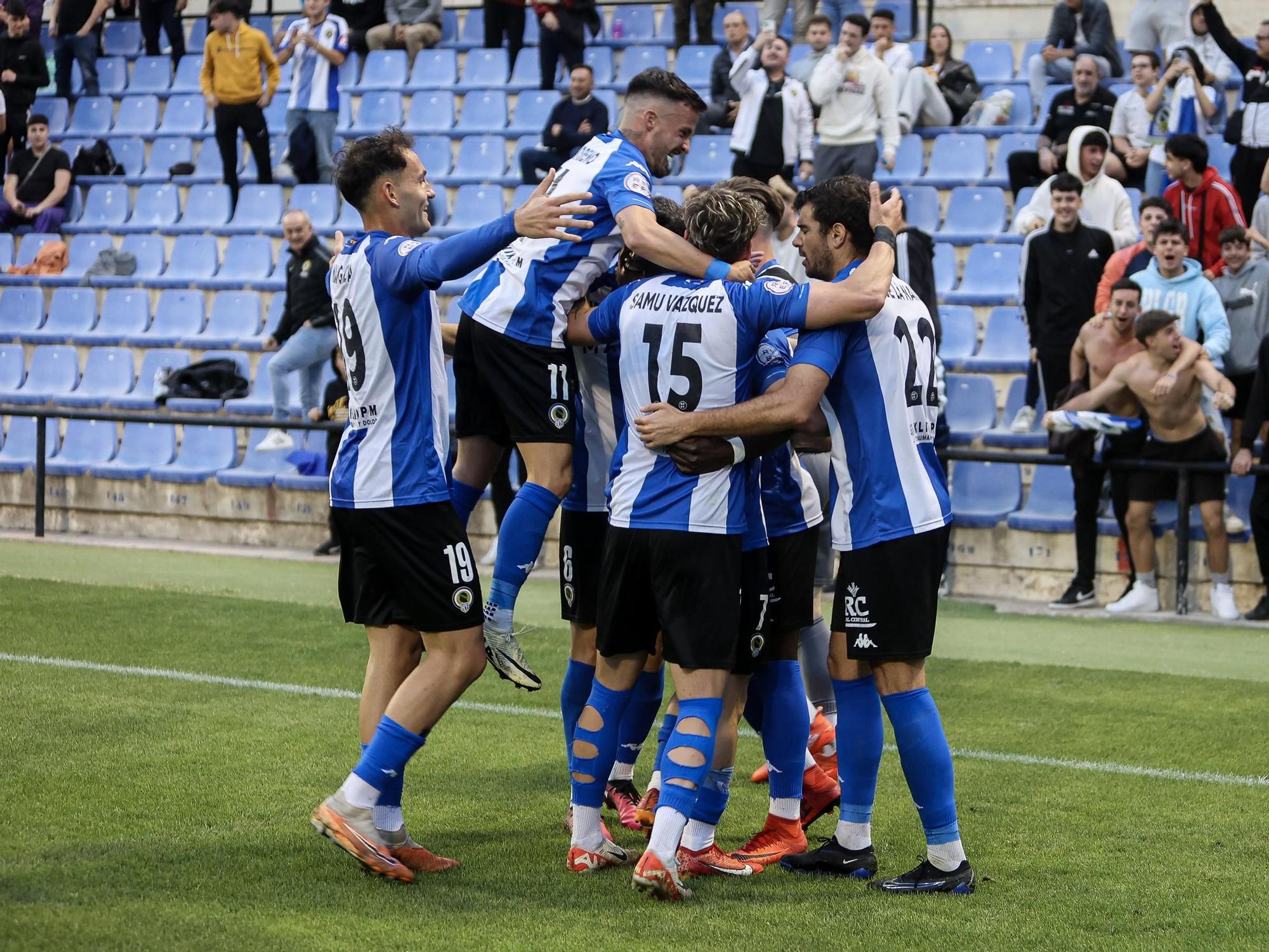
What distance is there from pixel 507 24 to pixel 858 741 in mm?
14287

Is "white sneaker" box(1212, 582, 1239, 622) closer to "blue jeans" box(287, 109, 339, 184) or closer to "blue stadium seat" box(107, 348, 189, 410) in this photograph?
"blue stadium seat" box(107, 348, 189, 410)

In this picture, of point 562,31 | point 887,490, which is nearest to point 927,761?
point 887,490

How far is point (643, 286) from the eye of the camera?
15.7 ft

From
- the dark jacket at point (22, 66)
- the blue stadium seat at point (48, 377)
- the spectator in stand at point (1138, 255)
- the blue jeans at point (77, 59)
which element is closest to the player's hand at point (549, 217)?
the spectator in stand at point (1138, 255)

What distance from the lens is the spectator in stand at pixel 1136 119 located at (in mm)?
13008

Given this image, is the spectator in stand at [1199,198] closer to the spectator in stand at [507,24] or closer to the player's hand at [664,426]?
the player's hand at [664,426]

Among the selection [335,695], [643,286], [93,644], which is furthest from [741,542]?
[93,644]

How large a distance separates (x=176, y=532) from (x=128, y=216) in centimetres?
517

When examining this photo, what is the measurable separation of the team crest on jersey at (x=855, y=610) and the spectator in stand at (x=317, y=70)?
1213 centimetres

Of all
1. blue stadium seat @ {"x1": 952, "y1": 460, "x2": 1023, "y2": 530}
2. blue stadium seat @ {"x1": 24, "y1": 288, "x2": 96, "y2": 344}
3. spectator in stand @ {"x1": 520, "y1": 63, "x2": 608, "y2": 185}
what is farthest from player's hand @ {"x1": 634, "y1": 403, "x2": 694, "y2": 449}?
blue stadium seat @ {"x1": 24, "y1": 288, "x2": 96, "y2": 344}

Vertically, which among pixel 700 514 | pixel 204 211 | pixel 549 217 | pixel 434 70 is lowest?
pixel 700 514

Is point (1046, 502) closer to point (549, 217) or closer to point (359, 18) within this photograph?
point (549, 217)

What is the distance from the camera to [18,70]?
57.6 feet

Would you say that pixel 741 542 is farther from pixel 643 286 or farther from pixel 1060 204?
pixel 1060 204
